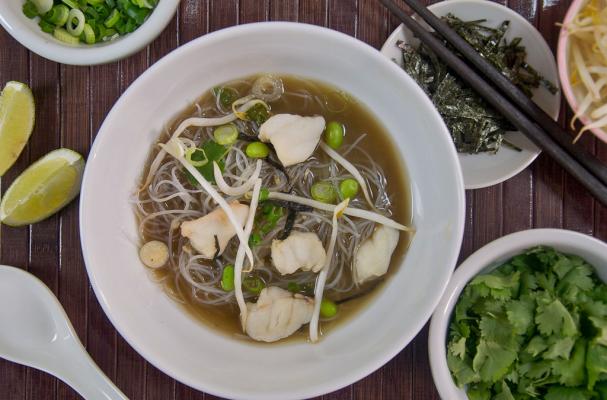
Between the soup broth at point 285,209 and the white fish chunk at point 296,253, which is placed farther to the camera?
the soup broth at point 285,209

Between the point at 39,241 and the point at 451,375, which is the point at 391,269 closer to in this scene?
the point at 451,375

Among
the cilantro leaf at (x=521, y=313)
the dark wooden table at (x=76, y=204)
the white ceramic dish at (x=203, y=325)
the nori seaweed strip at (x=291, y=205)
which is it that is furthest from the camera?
the dark wooden table at (x=76, y=204)

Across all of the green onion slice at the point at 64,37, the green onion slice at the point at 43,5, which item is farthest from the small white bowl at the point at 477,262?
the green onion slice at the point at 43,5

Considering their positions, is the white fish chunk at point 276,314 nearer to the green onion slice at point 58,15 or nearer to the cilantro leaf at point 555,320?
the cilantro leaf at point 555,320

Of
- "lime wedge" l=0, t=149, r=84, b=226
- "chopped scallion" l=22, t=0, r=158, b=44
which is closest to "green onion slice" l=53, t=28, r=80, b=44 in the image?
"chopped scallion" l=22, t=0, r=158, b=44

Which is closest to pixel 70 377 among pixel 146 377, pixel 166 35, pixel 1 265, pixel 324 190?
pixel 146 377

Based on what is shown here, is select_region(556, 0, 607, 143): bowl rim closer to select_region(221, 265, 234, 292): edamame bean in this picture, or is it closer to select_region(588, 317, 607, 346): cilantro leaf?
select_region(588, 317, 607, 346): cilantro leaf
